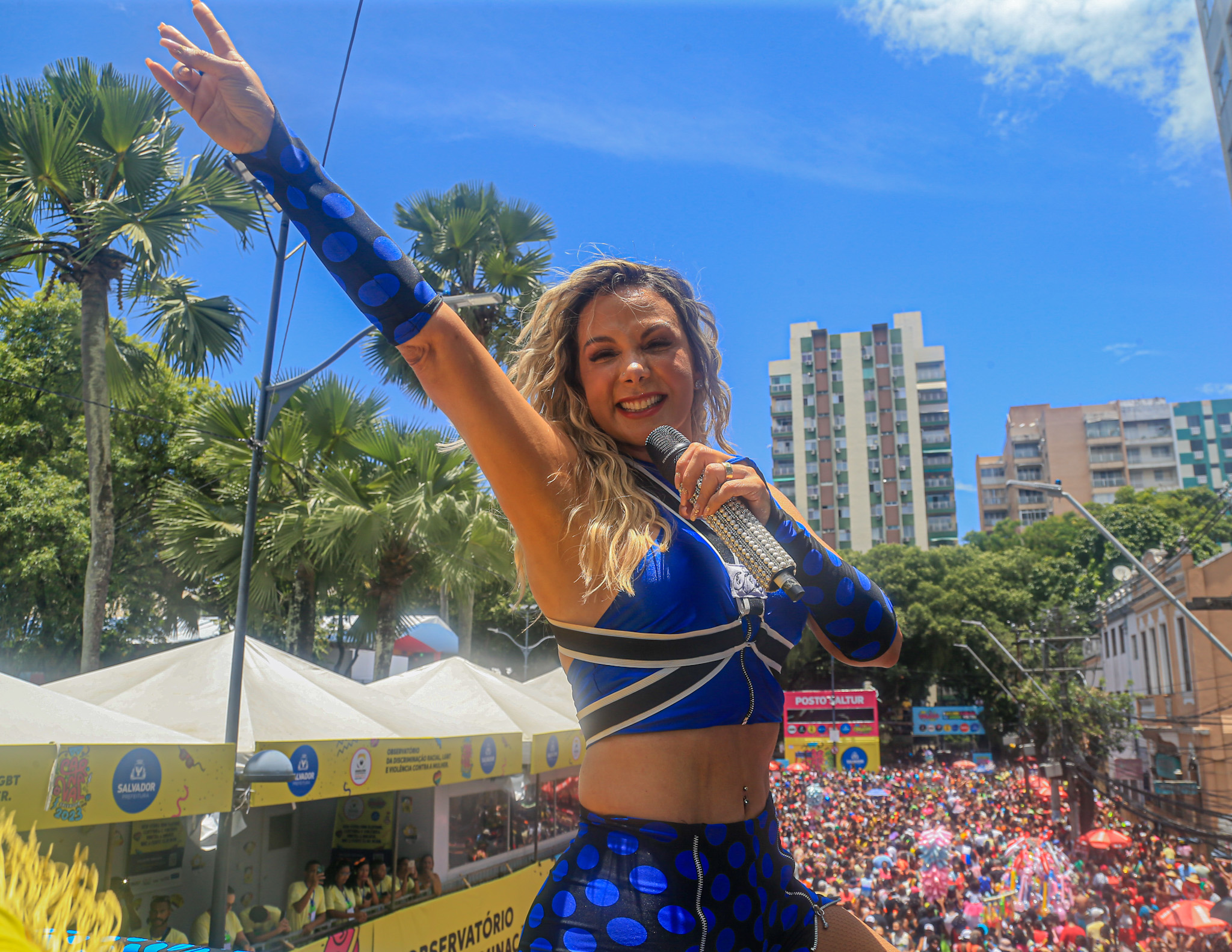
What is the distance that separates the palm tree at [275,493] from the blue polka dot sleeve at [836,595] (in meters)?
12.8

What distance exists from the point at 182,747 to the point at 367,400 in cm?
851

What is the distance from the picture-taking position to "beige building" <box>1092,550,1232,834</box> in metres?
29.0

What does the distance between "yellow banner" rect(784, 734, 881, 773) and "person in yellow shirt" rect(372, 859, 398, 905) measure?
30076mm

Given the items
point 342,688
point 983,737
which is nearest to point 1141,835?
point 342,688

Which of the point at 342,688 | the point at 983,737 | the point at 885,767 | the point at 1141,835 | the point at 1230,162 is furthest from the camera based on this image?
the point at 983,737

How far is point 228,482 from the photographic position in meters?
15.2

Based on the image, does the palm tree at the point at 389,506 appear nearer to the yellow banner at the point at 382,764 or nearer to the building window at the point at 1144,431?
the yellow banner at the point at 382,764

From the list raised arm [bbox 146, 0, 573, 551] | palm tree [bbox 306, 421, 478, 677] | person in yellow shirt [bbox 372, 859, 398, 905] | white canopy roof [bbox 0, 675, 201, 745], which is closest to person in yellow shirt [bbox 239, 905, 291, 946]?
person in yellow shirt [bbox 372, 859, 398, 905]

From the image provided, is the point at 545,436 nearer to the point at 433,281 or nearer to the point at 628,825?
the point at 628,825

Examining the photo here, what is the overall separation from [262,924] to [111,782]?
315 centimetres

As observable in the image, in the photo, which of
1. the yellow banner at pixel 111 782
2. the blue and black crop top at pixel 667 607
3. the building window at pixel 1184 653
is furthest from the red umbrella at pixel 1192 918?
the building window at pixel 1184 653

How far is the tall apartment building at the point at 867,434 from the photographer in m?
84.0

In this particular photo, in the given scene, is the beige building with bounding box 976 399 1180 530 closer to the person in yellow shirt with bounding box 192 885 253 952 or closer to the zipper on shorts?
the person in yellow shirt with bounding box 192 885 253 952

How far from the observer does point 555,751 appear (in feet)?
44.5
